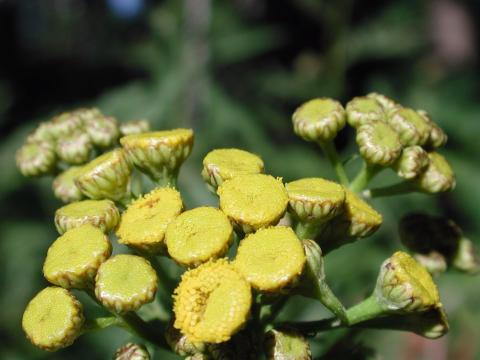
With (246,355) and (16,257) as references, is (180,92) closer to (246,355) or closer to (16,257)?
(16,257)

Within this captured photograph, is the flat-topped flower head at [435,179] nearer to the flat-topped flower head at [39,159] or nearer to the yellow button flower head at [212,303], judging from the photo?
the yellow button flower head at [212,303]

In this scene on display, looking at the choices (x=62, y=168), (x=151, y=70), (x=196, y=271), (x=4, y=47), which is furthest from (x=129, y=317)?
(x=4, y=47)

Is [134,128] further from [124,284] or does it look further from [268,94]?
[268,94]

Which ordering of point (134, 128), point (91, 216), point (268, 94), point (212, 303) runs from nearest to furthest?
point (212, 303), point (91, 216), point (134, 128), point (268, 94)

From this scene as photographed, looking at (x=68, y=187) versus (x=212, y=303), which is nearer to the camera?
(x=212, y=303)

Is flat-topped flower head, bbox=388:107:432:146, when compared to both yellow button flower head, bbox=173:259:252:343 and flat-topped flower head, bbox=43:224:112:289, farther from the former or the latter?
flat-topped flower head, bbox=43:224:112:289

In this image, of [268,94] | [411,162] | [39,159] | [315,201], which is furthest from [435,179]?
[268,94]

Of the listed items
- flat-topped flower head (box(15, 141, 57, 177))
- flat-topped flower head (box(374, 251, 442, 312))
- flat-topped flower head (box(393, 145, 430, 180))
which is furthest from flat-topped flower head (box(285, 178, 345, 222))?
flat-topped flower head (box(15, 141, 57, 177))

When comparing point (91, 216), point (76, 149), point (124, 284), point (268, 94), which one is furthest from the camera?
point (268, 94)
